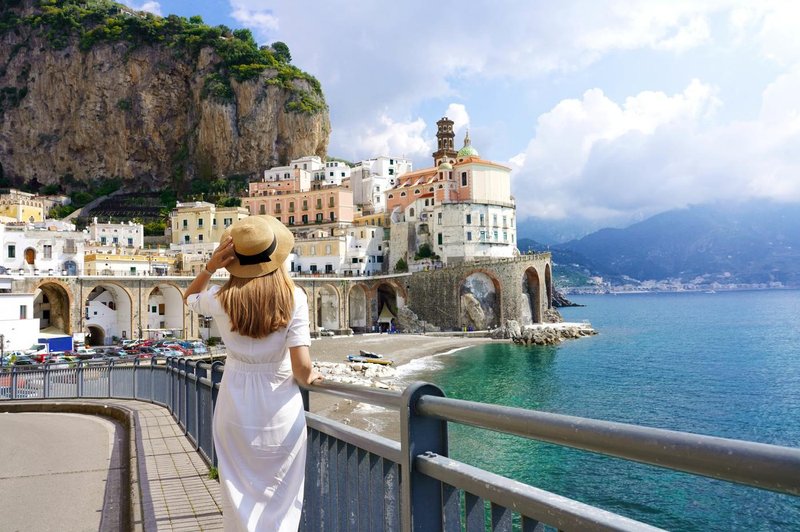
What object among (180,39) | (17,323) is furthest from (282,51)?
(17,323)

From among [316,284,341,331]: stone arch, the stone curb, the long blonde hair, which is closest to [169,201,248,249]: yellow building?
[316,284,341,331]: stone arch

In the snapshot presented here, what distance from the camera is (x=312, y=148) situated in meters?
87.3

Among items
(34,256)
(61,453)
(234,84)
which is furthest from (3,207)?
(61,453)

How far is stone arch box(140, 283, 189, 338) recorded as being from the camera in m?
53.5

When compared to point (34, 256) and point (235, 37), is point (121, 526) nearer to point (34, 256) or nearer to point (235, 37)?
point (34, 256)

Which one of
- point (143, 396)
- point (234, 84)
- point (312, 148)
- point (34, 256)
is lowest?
point (143, 396)

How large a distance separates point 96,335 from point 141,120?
46.8m

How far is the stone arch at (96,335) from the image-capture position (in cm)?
5069

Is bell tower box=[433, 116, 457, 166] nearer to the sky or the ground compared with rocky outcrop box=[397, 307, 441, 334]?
nearer to the sky

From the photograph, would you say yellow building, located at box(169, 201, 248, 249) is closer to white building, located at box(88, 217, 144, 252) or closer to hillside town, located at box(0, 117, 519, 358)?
hillside town, located at box(0, 117, 519, 358)

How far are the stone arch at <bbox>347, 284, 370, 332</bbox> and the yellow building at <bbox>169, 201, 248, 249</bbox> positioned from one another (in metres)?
15.2

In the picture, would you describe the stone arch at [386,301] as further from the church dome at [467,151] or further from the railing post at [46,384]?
the railing post at [46,384]

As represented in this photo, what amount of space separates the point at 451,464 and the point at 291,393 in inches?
54.4

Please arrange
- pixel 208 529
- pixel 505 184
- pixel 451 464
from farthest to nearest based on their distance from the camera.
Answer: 1. pixel 505 184
2. pixel 208 529
3. pixel 451 464
